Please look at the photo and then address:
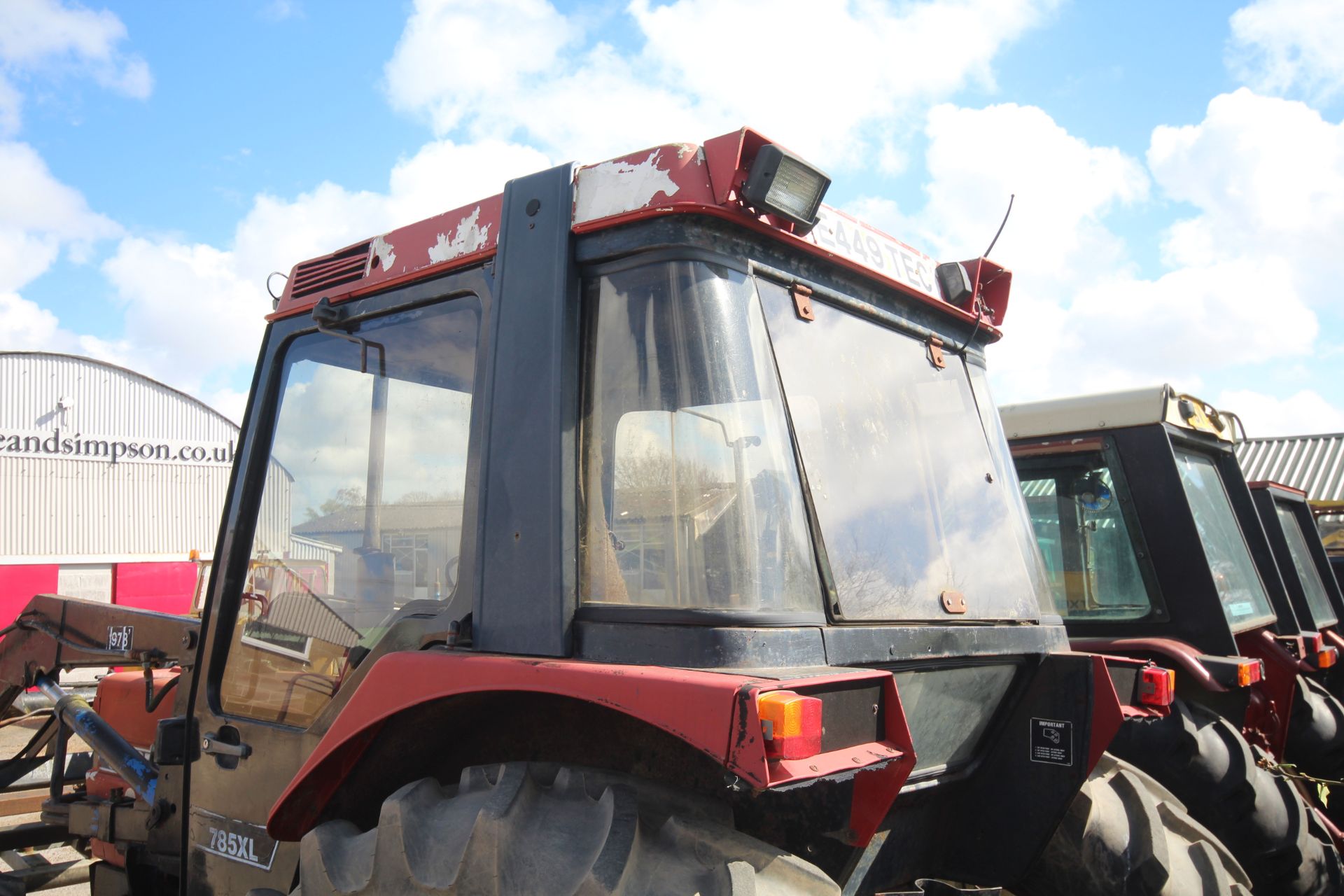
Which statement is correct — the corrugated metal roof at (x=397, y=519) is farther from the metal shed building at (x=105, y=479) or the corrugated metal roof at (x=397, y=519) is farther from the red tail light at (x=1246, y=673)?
the metal shed building at (x=105, y=479)

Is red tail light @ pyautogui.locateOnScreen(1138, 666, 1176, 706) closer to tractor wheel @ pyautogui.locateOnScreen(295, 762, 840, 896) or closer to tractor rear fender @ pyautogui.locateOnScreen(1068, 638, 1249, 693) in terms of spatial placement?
tractor rear fender @ pyautogui.locateOnScreen(1068, 638, 1249, 693)

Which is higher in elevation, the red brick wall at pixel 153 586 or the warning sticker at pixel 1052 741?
the red brick wall at pixel 153 586

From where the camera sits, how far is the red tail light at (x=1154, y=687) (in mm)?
2760

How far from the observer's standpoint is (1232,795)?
3.59 meters

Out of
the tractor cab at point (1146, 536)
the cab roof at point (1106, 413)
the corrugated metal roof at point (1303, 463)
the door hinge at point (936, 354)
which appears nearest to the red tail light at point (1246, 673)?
the tractor cab at point (1146, 536)

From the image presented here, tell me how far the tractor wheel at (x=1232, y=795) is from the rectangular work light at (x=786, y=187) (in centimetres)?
242

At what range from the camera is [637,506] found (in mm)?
2072

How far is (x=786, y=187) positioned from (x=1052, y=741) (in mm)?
1555

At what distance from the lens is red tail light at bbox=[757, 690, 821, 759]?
1.60m

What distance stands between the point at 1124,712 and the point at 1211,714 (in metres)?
1.54

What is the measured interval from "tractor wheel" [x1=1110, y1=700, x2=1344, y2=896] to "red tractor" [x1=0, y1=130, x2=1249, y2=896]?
89 cm

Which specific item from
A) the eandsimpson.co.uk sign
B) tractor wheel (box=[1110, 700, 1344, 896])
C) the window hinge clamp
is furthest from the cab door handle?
the eandsimpson.co.uk sign

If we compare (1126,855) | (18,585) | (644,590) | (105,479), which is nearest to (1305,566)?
(1126,855)

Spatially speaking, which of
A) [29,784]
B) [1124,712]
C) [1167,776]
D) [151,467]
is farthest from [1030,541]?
[151,467]
